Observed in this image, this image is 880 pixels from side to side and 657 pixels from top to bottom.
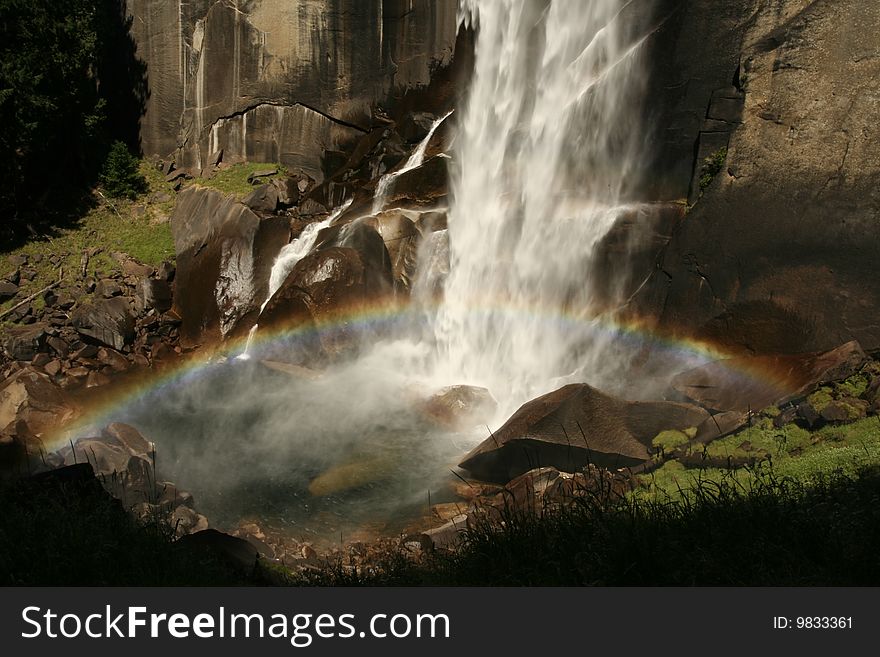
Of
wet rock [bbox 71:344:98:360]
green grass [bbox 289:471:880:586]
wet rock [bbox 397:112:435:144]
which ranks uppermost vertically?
wet rock [bbox 397:112:435:144]

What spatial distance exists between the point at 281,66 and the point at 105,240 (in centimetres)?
751

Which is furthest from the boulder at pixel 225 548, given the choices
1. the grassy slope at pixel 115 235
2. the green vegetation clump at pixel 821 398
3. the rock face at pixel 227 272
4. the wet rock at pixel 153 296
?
the grassy slope at pixel 115 235

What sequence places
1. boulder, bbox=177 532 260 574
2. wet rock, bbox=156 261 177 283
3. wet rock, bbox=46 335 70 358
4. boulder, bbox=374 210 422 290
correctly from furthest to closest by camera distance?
wet rock, bbox=156 261 177 283 < wet rock, bbox=46 335 70 358 < boulder, bbox=374 210 422 290 < boulder, bbox=177 532 260 574

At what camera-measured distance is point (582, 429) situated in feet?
37.6

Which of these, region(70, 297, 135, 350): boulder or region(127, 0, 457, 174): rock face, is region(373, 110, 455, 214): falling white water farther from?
region(70, 297, 135, 350): boulder

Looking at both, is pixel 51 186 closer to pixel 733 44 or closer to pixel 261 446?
pixel 261 446

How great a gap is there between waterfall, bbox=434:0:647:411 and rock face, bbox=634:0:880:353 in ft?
5.90

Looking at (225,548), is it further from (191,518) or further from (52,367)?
(52,367)

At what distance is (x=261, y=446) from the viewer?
1505cm

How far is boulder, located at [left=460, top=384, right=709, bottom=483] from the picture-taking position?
1137cm

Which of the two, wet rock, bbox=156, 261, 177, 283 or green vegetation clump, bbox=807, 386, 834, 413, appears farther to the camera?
wet rock, bbox=156, 261, 177, 283

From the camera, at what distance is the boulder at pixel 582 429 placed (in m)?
11.4

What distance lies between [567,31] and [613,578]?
1523cm

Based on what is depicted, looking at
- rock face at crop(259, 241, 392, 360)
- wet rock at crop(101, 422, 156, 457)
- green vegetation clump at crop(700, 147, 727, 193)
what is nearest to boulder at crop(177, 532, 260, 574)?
wet rock at crop(101, 422, 156, 457)
